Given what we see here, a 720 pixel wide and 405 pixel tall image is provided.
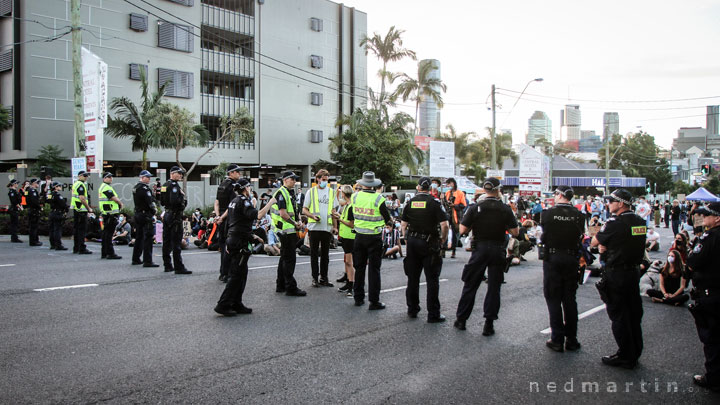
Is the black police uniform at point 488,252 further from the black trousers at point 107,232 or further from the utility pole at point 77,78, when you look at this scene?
the utility pole at point 77,78

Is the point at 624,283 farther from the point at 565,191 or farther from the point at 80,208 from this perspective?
the point at 80,208

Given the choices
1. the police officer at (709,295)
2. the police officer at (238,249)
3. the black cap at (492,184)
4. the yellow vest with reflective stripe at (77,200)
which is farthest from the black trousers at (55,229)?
the police officer at (709,295)

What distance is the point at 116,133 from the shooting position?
2508cm

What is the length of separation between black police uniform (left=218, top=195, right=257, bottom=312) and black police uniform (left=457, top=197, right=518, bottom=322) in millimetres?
3027

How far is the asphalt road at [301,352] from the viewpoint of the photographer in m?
4.56

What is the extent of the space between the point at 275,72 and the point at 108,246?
→ 2435 centimetres

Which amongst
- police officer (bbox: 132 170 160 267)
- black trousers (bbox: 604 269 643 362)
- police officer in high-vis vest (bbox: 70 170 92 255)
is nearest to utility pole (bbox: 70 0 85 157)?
police officer in high-vis vest (bbox: 70 170 92 255)

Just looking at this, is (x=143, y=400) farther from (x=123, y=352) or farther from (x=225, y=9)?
(x=225, y=9)

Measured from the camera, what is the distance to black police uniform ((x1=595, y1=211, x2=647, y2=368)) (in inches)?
215

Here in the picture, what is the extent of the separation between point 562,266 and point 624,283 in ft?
2.35

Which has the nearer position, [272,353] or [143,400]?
[143,400]

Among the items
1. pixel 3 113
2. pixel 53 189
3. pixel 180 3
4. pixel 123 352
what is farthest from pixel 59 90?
pixel 123 352

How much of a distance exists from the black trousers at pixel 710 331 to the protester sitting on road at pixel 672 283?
157 inches

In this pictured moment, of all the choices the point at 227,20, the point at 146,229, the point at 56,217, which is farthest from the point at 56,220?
the point at 227,20
